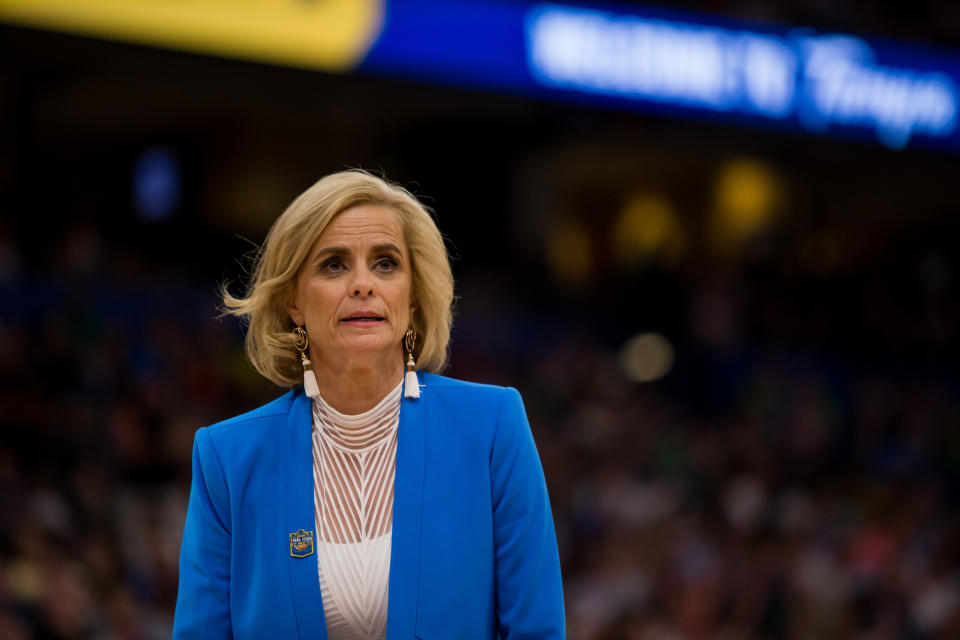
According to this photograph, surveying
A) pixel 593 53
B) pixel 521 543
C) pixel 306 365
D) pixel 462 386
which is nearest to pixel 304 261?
pixel 306 365

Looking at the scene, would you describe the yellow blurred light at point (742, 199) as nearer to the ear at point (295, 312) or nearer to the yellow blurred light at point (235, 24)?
the yellow blurred light at point (235, 24)

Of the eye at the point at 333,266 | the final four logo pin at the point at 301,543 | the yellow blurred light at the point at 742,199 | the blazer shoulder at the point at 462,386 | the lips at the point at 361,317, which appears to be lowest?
the final four logo pin at the point at 301,543

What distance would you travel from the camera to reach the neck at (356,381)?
1703mm

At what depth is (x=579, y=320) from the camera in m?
9.57

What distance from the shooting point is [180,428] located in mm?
6266

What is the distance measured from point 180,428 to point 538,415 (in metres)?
2.79

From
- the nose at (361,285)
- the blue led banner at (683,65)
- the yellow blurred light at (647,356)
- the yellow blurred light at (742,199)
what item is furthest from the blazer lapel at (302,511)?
the yellow blurred light at (742,199)

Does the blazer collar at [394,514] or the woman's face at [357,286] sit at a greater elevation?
the woman's face at [357,286]

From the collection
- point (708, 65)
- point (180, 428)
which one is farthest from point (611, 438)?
point (180, 428)

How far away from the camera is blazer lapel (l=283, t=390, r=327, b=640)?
1603 mm

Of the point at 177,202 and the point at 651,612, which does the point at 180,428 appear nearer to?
the point at 651,612

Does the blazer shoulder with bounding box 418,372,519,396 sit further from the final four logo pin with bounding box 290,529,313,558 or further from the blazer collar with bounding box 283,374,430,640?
the final four logo pin with bounding box 290,529,313,558

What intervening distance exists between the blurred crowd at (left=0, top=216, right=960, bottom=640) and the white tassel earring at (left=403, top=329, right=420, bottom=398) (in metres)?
3.38

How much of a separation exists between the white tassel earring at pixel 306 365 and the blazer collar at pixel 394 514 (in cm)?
3
